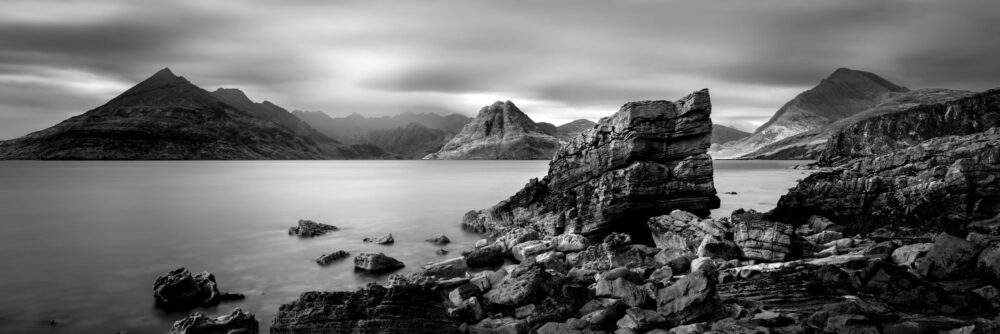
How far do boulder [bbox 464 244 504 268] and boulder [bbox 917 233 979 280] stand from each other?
16.8m

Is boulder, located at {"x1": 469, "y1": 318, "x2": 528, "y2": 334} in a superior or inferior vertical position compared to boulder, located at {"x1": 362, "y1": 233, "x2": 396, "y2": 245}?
superior

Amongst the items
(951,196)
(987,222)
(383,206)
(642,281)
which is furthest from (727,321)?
(383,206)

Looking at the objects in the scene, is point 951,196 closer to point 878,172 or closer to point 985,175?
point 985,175

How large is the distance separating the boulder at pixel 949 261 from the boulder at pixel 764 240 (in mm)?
4289

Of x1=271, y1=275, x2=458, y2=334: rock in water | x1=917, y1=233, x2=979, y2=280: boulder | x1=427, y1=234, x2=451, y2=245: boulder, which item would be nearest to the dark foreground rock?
x1=271, y1=275, x2=458, y2=334: rock in water

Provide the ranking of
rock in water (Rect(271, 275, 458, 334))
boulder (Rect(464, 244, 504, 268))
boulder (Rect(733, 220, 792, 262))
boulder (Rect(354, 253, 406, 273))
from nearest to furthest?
rock in water (Rect(271, 275, 458, 334)), boulder (Rect(733, 220, 792, 262)), boulder (Rect(354, 253, 406, 273)), boulder (Rect(464, 244, 504, 268))

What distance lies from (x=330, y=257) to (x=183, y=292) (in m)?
8.54

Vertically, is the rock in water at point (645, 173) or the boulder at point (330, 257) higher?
the rock in water at point (645, 173)

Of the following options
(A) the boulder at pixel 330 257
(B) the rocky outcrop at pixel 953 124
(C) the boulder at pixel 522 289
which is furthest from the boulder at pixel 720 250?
(B) the rocky outcrop at pixel 953 124

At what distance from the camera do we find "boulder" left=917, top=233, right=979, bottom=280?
15261mm

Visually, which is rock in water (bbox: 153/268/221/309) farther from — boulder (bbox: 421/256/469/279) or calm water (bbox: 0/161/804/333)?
boulder (bbox: 421/256/469/279)

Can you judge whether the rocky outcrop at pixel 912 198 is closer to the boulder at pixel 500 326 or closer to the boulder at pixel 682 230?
the boulder at pixel 682 230

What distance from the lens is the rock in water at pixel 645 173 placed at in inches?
1110

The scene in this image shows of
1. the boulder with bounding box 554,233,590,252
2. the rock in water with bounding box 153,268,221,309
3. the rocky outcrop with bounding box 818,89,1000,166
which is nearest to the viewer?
the rock in water with bounding box 153,268,221,309
